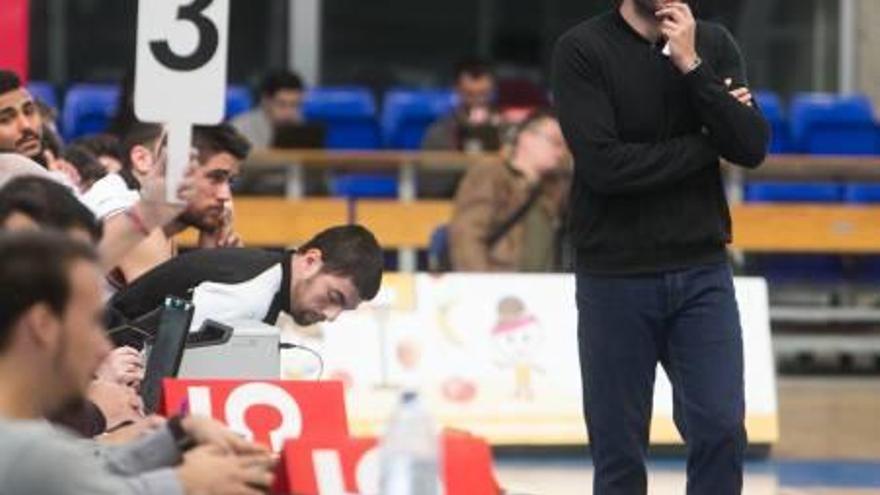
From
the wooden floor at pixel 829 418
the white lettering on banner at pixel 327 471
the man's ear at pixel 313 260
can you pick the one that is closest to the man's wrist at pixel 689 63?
the man's ear at pixel 313 260

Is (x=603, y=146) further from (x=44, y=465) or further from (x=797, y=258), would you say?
(x=797, y=258)

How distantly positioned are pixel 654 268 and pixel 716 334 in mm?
288

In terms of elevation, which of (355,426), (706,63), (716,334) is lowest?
(355,426)

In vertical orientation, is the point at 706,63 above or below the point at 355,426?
above

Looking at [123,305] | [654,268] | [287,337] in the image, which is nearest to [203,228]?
[123,305]

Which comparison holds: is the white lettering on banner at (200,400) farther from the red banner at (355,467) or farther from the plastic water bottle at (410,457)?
the plastic water bottle at (410,457)

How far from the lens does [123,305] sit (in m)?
8.48

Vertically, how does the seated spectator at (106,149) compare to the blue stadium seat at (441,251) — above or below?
above

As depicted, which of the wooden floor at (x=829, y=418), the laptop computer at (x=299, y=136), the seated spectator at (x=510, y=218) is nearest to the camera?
the wooden floor at (x=829, y=418)

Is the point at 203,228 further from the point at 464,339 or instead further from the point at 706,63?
the point at 464,339

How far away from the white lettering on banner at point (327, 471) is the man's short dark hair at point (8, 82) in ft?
13.0

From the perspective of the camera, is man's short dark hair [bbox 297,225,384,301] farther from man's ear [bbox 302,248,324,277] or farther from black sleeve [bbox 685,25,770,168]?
black sleeve [bbox 685,25,770,168]

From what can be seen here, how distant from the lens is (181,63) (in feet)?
26.1

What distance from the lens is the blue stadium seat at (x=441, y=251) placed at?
15500mm
